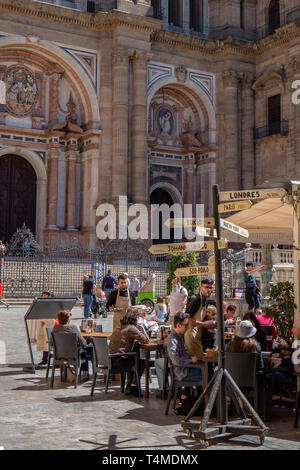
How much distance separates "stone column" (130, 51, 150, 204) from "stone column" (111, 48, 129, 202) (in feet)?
1.49

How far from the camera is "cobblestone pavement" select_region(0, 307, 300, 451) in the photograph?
5.86 m

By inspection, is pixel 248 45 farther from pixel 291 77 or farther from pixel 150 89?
pixel 150 89

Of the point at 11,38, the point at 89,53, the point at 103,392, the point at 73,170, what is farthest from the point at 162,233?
the point at 103,392

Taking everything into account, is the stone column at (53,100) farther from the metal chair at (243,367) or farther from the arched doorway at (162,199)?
the metal chair at (243,367)

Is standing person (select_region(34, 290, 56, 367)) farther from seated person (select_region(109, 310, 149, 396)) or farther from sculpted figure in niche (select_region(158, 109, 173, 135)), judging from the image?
sculpted figure in niche (select_region(158, 109, 173, 135))

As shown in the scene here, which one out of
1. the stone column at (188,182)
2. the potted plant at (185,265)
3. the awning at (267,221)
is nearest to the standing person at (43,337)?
the awning at (267,221)

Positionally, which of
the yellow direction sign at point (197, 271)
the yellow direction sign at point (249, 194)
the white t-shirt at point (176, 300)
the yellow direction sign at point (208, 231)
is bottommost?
the white t-shirt at point (176, 300)

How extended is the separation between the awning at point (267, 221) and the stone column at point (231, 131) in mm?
18058

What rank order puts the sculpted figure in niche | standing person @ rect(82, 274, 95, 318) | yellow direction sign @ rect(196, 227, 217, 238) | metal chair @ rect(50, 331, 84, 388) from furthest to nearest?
the sculpted figure in niche
standing person @ rect(82, 274, 95, 318)
metal chair @ rect(50, 331, 84, 388)
yellow direction sign @ rect(196, 227, 217, 238)

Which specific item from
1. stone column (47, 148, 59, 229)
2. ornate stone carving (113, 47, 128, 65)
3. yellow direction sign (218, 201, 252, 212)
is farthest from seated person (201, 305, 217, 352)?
ornate stone carving (113, 47, 128, 65)

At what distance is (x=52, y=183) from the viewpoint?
2672 cm

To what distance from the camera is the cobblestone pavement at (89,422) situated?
5859 mm

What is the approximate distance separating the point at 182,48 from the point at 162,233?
27.7 ft

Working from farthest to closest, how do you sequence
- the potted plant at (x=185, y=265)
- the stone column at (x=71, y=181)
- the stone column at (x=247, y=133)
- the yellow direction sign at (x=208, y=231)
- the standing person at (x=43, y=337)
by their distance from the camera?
the stone column at (x=247, y=133) < the stone column at (x=71, y=181) < the potted plant at (x=185, y=265) < the standing person at (x=43, y=337) < the yellow direction sign at (x=208, y=231)
